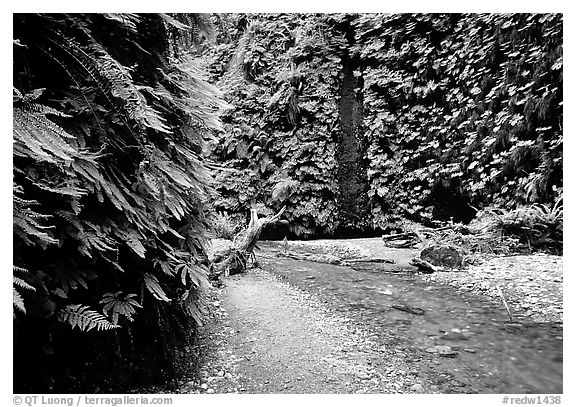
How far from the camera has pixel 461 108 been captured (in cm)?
519

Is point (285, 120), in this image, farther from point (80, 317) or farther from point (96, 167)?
point (80, 317)

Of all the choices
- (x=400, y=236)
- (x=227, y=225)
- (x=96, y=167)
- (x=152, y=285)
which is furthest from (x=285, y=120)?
(x=96, y=167)

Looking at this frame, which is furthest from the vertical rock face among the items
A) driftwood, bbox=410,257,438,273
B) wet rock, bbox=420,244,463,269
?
driftwood, bbox=410,257,438,273

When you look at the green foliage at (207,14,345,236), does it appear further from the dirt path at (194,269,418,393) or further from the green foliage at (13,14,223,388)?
the green foliage at (13,14,223,388)

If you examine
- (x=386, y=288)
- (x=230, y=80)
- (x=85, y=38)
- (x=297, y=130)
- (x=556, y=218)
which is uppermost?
(x=230, y=80)

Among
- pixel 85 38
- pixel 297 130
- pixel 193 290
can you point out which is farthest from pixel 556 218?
pixel 297 130

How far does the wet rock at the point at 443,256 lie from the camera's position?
3.60m

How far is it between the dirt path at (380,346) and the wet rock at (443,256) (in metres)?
0.73

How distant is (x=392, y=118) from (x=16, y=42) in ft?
21.9

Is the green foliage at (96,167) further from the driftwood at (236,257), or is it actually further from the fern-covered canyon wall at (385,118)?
the fern-covered canyon wall at (385,118)

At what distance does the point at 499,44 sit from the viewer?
4.00 metres

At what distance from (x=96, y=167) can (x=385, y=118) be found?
659 centimetres

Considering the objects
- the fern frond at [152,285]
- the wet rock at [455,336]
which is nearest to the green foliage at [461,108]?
the wet rock at [455,336]

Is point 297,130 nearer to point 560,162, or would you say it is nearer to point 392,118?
point 392,118
